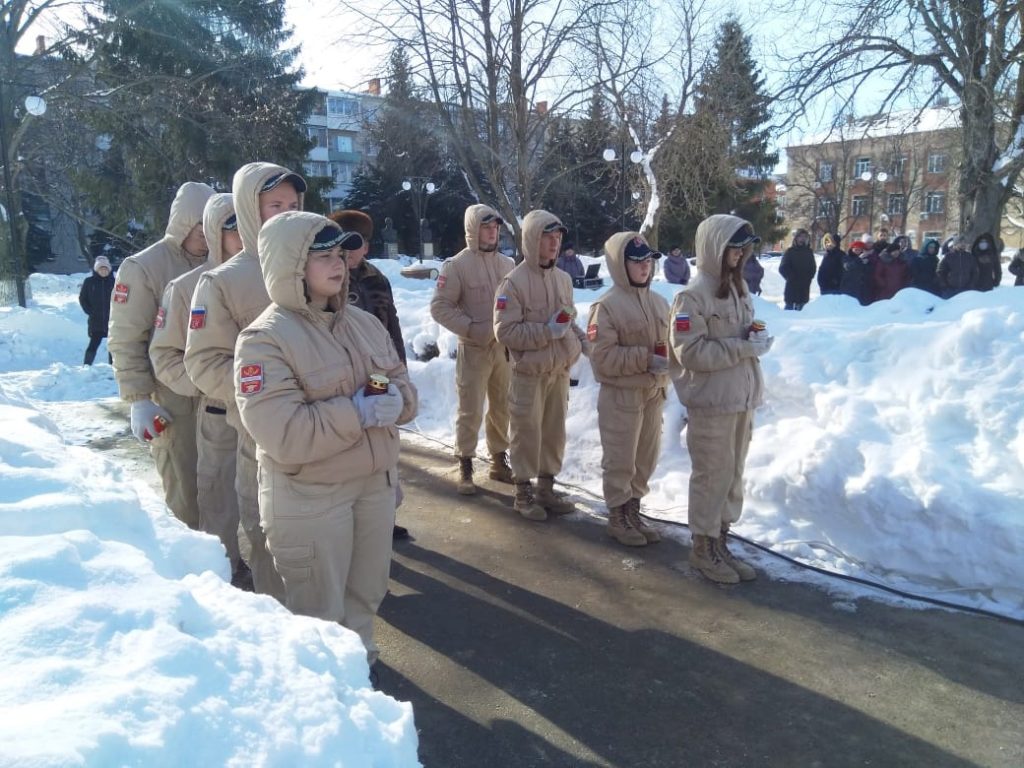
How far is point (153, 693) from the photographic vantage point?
1592 millimetres

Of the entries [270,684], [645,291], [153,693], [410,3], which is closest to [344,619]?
[270,684]

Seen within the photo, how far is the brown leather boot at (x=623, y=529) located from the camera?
16.8 ft

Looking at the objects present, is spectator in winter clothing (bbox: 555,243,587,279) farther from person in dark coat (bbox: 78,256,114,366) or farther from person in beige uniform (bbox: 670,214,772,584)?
person in beige uniform (bbox: 670,214,772,584)

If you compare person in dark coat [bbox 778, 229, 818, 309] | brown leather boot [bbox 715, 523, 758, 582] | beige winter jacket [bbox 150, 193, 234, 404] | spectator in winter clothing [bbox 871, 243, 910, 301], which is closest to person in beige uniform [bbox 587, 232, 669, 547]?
brown leather boot [bbox 715, 523, 758, 582]

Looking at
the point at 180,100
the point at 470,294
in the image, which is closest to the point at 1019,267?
the point at 470,294

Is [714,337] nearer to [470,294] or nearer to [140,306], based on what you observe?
[470,294]

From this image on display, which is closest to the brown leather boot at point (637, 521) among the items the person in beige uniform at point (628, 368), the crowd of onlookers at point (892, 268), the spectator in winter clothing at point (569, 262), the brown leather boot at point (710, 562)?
the person in beige uniform at point (628, 368)

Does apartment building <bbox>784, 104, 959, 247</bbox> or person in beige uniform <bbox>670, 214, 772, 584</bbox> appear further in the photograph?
apartment building <bbox>784, 104, 959, 247</bbox>

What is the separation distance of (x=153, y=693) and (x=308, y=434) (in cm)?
137

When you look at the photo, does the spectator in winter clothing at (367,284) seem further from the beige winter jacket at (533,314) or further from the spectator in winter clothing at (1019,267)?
the spectator in winter clothing at (1019,267)

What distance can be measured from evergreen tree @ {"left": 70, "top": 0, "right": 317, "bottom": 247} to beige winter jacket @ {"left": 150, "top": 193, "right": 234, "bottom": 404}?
17949mm

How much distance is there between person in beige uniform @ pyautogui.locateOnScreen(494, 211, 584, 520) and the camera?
5676mm

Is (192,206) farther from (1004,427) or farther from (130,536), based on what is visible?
(1004,427)

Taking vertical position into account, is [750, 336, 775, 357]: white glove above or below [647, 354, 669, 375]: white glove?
above
